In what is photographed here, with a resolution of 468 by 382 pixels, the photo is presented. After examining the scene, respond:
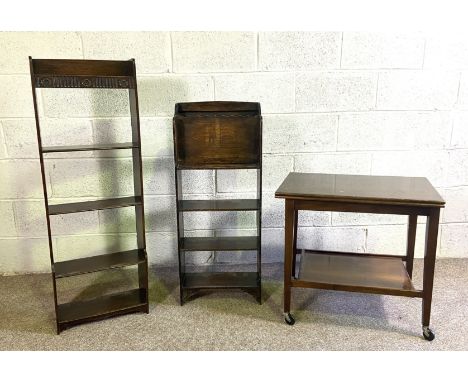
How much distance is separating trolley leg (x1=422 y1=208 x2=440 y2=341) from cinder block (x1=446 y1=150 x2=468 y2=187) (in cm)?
97

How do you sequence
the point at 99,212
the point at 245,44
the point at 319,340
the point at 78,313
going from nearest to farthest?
the point at 319,340 < the point at 78,313 < the point at 245,44 < the point at 99,212

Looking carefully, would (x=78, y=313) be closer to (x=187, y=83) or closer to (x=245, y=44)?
(x=187, y=83)

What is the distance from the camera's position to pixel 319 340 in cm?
217

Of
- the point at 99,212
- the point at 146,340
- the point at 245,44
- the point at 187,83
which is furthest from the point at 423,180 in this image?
the point at 99,212

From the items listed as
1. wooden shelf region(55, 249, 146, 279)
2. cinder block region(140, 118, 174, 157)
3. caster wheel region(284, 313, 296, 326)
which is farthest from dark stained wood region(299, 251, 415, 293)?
cinder block region(140, 118, 174, 157)

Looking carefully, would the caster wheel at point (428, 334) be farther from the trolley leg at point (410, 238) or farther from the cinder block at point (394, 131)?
the cinder block at point (394, 131)

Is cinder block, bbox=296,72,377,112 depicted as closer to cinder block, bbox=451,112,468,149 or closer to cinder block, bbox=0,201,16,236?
cinder block, bbox=451,112,468,149

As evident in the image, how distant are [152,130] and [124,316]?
1.11m

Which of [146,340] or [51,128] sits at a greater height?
[51,128]

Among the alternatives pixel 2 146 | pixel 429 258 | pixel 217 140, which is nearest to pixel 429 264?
pixel 429 258

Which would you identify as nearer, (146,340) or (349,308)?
(146,340)

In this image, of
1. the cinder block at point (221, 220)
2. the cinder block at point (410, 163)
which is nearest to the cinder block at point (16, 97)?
the cinder block at point (221, 220)

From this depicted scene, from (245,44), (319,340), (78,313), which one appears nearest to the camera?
(319,340)

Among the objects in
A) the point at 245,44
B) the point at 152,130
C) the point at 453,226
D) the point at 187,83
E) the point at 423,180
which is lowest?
the point at 453,226
